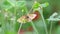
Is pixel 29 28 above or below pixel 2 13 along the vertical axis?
below

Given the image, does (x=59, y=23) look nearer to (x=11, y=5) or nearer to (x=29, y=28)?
(x=29, y=28)

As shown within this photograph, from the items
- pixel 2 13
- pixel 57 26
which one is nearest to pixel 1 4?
pixel 2 13

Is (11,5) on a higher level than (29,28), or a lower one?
higher

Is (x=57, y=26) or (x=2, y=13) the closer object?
(x=2, y=13)

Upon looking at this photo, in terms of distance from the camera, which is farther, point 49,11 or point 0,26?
point 49,11

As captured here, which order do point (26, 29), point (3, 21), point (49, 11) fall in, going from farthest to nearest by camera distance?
point (49, 11) → point (26, 29) → point (3, 21)

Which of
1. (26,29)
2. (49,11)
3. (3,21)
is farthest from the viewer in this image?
(49,11)

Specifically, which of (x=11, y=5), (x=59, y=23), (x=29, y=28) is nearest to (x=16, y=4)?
(x=11, y=5)

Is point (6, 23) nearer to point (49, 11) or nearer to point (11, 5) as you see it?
point (11, 5)
